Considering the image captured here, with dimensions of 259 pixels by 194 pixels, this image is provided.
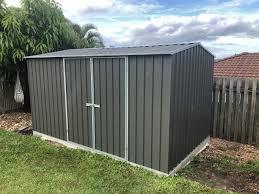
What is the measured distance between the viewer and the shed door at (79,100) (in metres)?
5.12

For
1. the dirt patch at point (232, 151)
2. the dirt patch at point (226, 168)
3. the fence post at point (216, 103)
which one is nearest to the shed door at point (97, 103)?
the dirt patch at point (226, 168)

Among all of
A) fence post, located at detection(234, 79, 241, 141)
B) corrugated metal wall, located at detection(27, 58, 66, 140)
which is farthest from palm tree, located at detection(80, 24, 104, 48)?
fence post, located at detection(234, 79, 241, 141)

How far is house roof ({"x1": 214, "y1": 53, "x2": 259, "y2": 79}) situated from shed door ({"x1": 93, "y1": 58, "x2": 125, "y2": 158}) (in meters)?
7.75

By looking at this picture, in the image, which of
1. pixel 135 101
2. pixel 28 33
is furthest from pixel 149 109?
pixel 28 33

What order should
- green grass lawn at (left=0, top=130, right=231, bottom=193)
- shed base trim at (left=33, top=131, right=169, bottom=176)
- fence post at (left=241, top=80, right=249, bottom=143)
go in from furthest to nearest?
fence post at (left=241, top=80, right=249, bottom=143)
shed base trim at (left=33, top=131, right=169, bottom=176)
green grass lawn at (left=0, top=130, right=231, bottom=193)

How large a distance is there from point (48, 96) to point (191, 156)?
3.56 m

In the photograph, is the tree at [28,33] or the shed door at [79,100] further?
the tree at [28,33]

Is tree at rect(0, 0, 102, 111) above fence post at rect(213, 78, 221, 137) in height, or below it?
above

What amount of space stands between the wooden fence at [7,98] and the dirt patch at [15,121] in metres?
0.32

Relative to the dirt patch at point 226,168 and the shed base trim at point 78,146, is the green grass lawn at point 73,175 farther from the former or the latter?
the dirt patch at point 226,168

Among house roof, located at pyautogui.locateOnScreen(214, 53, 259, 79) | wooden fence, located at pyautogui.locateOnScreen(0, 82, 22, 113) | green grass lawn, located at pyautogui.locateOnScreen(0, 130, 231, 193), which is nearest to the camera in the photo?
green grass lawn, located at pyautogui.locateOnScreen(0, 130, 231, 193)

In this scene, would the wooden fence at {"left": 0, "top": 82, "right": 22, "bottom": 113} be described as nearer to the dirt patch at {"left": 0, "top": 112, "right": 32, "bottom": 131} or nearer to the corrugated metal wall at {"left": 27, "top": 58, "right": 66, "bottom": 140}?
the dirt patch at {"left": 0, "top": 112, "right": 32, "bottom": 131}

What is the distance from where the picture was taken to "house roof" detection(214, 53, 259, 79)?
37.1ft

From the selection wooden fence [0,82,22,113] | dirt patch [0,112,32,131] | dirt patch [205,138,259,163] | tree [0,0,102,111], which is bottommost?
dirt patch [205,138,259,163]
